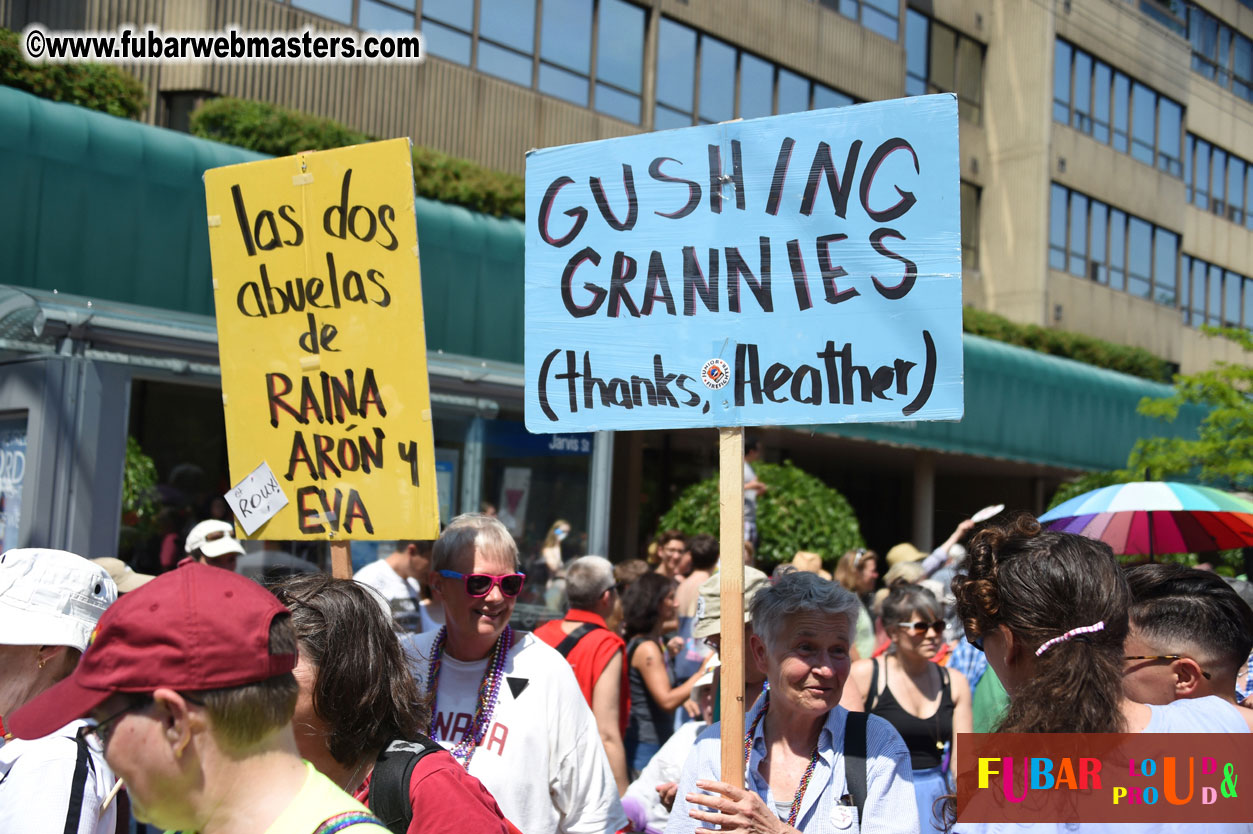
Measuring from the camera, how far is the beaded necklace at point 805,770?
2.97 meters

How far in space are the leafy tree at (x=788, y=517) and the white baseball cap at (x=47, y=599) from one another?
10908 mm

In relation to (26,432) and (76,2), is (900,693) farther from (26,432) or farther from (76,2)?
(76,2)

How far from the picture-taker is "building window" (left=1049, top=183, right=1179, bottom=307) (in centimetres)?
2631

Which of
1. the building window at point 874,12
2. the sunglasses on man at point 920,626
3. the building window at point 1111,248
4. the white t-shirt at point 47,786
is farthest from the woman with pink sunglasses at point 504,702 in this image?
the building window at point 1111,248

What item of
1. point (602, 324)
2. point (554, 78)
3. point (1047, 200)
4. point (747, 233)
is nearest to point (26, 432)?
point (602, 324)

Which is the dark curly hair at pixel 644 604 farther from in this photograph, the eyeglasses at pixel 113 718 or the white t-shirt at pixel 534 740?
the eyeglasses at pixel 113 718

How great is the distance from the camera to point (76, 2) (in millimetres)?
12289

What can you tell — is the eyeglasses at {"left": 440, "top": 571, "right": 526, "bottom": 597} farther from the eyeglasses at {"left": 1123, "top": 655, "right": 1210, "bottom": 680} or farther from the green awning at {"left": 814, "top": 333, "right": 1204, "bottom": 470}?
the green awning at {"left": 814, "top": 333, "right": 1204, "bottom": 470}

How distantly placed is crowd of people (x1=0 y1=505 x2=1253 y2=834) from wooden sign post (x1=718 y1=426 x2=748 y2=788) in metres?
0.07

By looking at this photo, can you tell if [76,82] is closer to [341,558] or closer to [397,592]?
[397,592]

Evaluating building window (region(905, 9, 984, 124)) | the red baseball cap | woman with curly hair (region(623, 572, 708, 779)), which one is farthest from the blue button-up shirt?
building window (region(905, 9, 984, 124))

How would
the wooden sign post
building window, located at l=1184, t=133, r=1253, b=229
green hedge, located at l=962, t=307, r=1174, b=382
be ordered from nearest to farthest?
the wooden sign post < green hedge, located at l=962, t=307, r=1174, b=382 < building window, located at l=1184, t=133, r=1253, b=229

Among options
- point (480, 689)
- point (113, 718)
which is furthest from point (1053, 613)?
point (480, 689)

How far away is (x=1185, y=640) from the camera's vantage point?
277 cm
